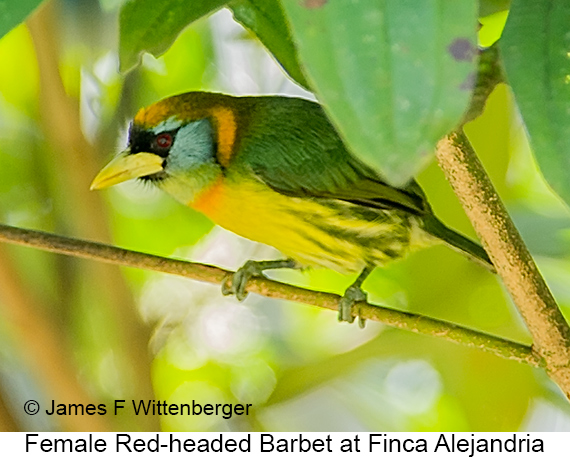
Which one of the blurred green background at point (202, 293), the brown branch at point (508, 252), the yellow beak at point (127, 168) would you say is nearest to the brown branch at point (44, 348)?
the blurred green background at point (202, 293)

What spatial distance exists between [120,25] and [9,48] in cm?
90

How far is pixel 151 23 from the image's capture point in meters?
0.60

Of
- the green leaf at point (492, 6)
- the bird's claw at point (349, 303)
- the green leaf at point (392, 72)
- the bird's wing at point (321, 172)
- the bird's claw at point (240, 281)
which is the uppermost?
the bird's wing at point (321, 172)

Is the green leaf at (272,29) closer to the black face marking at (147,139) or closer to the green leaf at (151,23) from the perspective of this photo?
the green leaf at (151,23)

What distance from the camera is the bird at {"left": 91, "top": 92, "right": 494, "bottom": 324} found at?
98cm

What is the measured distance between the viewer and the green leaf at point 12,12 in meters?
0.40

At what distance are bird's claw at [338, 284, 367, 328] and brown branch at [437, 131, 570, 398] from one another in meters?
0.22

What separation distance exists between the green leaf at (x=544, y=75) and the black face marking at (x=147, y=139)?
0.64 meters

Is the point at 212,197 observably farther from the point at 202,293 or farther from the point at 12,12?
the point at 12,12

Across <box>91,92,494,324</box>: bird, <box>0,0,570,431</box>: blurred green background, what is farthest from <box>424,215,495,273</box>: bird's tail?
Result: <box>0,0,570,431</box>: blurred green background

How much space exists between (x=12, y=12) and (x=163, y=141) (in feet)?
2.07

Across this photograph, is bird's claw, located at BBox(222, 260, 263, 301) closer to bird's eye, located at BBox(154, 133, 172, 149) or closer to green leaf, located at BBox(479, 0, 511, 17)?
bird's eye, located at BBox(154, 133, 172, 149)

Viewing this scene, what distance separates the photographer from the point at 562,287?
4.00 feet
